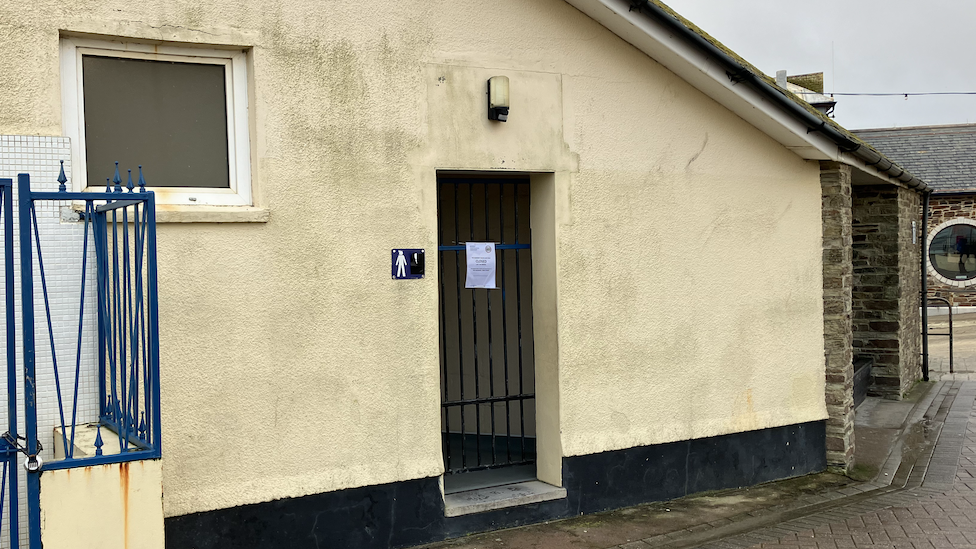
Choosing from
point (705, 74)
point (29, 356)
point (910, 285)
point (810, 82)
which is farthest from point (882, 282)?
point (29, 356)

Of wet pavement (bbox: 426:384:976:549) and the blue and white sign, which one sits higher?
the blue and white sign

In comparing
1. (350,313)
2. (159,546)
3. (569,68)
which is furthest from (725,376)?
(159,546)

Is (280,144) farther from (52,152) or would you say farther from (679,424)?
(679,424)

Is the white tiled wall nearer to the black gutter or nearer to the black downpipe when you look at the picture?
the black gutter

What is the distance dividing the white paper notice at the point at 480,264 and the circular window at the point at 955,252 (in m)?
24.3

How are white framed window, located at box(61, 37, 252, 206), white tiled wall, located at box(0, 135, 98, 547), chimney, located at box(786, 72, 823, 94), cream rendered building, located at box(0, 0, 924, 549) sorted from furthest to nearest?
chimney, located at box(786, 72, 823, 94) < cream rendered building, located at box(0, 0, 924, 549) < white framed window, located at box(61, 37, 252, 206) < white tiled wall, located at box(0, 135, 98, 547)

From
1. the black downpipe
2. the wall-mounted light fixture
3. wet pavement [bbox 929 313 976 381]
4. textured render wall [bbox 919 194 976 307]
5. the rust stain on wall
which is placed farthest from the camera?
textured render wall [bbox 919 194 976 307]

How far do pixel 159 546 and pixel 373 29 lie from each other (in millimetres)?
3371

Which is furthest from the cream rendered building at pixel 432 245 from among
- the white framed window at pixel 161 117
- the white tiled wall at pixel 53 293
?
the white tiled wall at pixel 53 293

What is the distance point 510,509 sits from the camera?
6.32 m

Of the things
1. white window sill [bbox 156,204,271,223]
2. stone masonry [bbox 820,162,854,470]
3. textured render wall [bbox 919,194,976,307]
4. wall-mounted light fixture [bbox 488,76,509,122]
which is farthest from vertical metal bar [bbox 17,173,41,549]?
textured render wall [bbox 919,194,976,307]

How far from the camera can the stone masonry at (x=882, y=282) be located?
12.0 m

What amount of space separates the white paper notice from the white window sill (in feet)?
5.90

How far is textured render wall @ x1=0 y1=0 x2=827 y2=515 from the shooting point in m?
5.13
